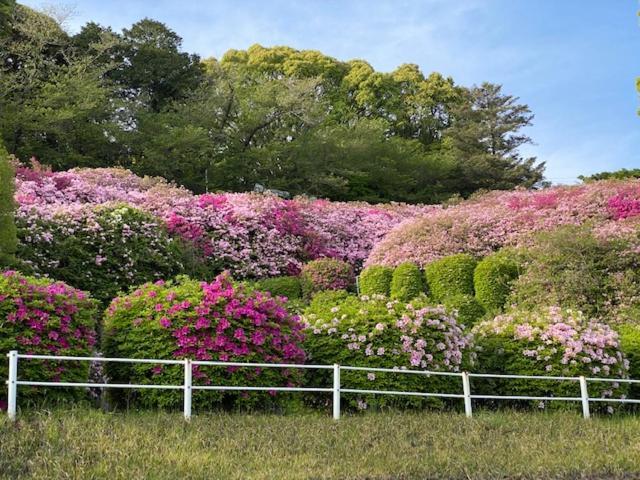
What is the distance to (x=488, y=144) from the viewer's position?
3897 cm

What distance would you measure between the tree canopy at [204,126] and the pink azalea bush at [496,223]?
1127 cm

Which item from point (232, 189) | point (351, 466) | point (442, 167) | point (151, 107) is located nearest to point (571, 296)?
point (351, 466)

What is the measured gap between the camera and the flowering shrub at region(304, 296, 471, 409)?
8688mm

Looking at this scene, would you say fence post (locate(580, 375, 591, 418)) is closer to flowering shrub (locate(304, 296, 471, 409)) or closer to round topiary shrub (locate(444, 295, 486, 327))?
flowering shrub (locate(304, 296, 471, 409))

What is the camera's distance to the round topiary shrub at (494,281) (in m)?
15.5

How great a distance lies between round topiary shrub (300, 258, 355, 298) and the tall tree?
20.2 m

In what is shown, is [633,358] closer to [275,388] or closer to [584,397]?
[584,397]

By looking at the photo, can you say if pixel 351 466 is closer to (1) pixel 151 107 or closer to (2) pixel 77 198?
(2) pixel 77 198

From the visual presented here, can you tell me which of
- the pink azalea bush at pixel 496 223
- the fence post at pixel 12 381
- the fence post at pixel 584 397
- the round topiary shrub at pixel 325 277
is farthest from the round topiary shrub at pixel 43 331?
the pink azalea bush at pixel 496 223

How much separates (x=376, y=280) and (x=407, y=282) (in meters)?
0.93

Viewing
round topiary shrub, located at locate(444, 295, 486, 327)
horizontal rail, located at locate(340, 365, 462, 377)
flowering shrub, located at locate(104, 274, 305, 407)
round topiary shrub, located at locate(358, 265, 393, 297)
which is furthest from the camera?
round topiary shrub, located at locate(358, 265, 393, 297)

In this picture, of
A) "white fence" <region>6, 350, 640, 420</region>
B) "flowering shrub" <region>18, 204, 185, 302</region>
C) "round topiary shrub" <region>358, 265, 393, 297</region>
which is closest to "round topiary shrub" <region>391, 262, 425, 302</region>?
"round topiary shrub" <region>358, 265, 393, 297</region>

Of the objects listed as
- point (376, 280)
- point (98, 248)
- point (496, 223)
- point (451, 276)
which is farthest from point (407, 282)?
point (98, 248)

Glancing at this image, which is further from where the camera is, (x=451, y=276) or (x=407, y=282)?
(x=407, y=282)
